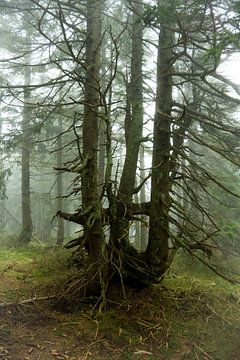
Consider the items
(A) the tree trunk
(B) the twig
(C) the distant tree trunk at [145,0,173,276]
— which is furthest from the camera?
(A) the tree trunk

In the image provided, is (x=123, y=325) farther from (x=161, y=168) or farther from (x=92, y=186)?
(x=161, y=168)

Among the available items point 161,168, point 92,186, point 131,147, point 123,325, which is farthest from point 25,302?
point 131,147

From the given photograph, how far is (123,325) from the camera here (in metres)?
5.84

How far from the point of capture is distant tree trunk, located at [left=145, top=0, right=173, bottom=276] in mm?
6898

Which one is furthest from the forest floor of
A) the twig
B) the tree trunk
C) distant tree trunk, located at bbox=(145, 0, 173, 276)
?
the tree trunk

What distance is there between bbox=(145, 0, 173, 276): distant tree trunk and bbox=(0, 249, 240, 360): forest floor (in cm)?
79

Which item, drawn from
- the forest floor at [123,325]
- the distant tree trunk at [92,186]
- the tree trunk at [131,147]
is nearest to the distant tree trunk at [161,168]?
the tree trunk at [131,147]

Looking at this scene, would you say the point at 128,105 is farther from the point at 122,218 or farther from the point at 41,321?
the point at 41,321

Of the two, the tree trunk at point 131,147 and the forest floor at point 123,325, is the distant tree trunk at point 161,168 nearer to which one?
the tree trunk at point 131,147

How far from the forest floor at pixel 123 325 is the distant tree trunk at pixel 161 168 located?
79 centimetres

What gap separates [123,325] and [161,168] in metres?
2.87

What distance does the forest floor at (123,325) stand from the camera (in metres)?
5.09

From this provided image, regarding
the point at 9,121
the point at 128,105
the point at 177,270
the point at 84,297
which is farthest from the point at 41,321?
the point at 9,121

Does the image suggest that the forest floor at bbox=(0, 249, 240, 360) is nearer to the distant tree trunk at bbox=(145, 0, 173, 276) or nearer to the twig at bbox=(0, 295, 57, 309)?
the twig at bbox=(0, 295, 57, 309)
